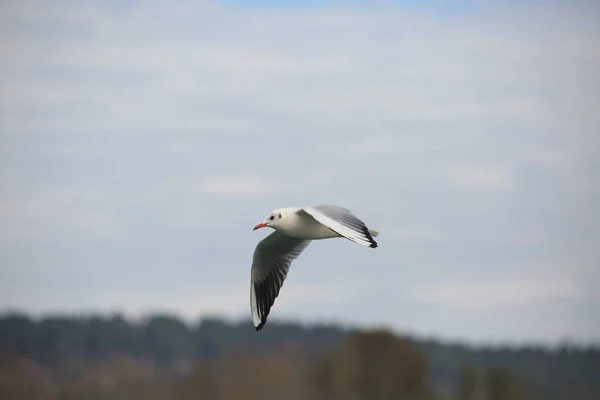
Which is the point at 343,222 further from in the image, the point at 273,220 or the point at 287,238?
the point at 287,238

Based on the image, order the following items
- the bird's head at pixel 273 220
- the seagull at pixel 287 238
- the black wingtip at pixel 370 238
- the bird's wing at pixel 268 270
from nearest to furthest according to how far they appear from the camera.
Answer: the black wingtip at pixel 370 238 → the seagull at pixel 287 238 → the bird's head at pixel 273 220 → the bird's wing at pixel 268 270

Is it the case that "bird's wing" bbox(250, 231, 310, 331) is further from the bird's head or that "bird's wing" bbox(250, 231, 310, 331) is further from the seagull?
the bird's head

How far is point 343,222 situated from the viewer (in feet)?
36.3

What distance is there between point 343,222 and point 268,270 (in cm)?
214

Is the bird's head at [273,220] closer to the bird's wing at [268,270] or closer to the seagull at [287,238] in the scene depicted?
the seagull at [287,238]

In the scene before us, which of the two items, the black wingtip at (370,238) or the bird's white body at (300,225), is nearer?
the black wingtip at (370,238)

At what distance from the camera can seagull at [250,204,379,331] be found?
10938 mm

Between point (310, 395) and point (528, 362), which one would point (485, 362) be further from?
point (310, 395)

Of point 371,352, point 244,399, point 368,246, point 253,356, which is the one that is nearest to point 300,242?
point 368,246

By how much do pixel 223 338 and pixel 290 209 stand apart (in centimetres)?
4850

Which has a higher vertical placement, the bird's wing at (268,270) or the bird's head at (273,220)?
the bird's head at (273,220)

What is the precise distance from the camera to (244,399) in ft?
140

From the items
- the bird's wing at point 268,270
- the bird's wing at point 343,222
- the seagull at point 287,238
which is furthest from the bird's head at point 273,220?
the bird's wing at point 268,270

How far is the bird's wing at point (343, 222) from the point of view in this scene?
10477 mm
